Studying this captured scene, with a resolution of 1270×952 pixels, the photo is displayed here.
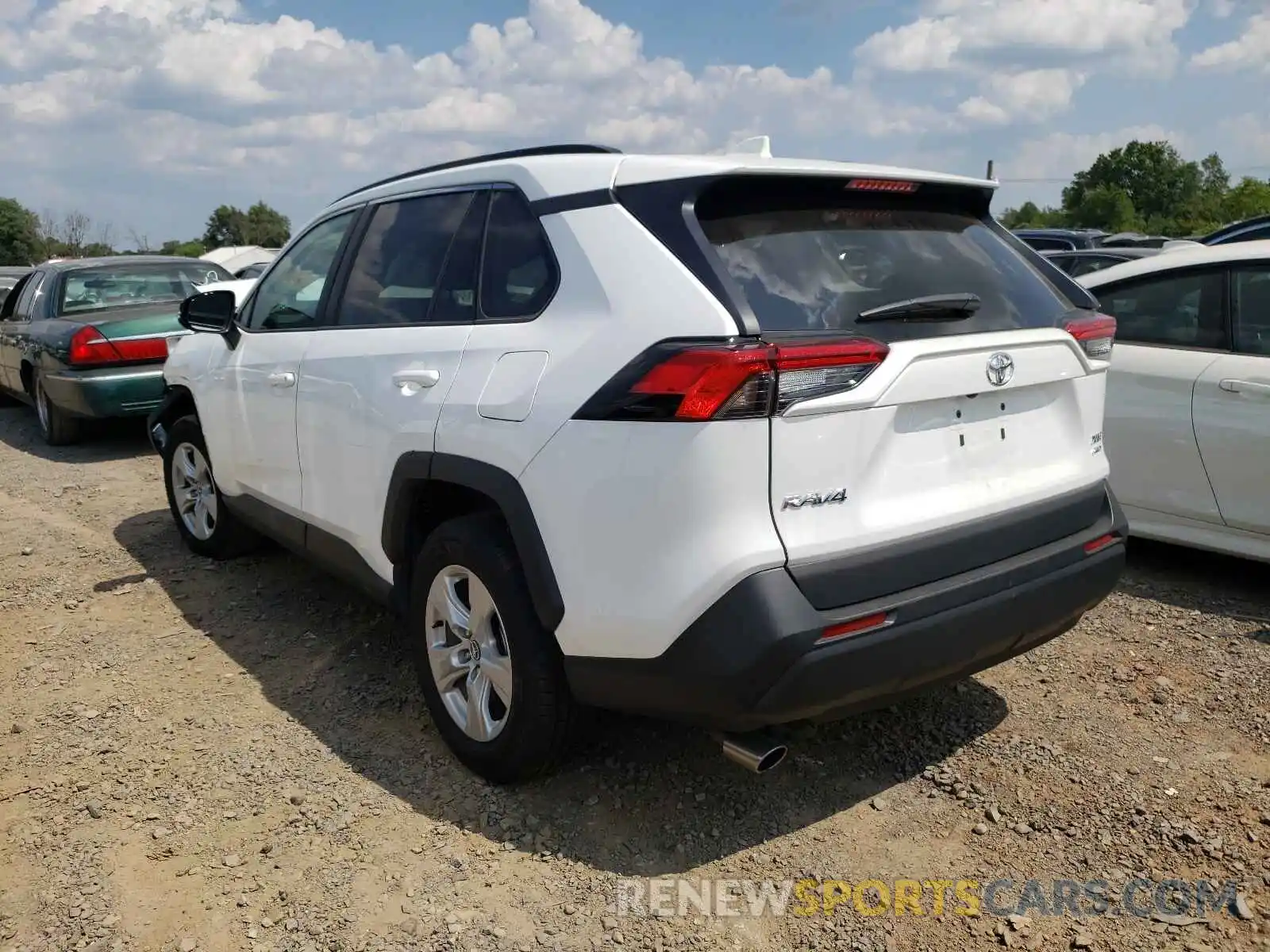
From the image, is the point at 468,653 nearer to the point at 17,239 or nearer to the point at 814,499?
the point at 814,499

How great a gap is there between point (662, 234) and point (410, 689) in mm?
2104

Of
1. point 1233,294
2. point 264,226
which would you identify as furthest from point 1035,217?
point 1233,294

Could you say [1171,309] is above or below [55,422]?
above

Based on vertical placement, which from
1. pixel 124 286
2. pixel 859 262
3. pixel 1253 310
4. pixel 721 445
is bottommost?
pixel 721 445

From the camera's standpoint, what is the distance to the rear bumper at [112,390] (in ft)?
26.4

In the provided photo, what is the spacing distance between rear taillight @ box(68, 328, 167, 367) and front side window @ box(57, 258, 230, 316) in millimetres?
732

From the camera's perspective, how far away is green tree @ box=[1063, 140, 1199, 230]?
62969mm

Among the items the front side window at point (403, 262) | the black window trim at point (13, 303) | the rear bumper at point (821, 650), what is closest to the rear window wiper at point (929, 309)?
the rear bumper at point (821, 650)

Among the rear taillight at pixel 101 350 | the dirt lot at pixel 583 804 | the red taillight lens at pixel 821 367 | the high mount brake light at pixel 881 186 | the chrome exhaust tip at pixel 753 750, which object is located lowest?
the dirt lot at pixel 583 804

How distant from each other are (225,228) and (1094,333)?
6895cm

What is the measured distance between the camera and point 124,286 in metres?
9.08

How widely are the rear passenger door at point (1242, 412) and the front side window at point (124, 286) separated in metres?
7.98

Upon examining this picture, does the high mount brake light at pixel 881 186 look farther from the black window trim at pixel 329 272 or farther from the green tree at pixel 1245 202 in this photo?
the green tree at pixel 1245 202

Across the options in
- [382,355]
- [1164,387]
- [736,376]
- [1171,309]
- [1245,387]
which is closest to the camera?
[736,376]
